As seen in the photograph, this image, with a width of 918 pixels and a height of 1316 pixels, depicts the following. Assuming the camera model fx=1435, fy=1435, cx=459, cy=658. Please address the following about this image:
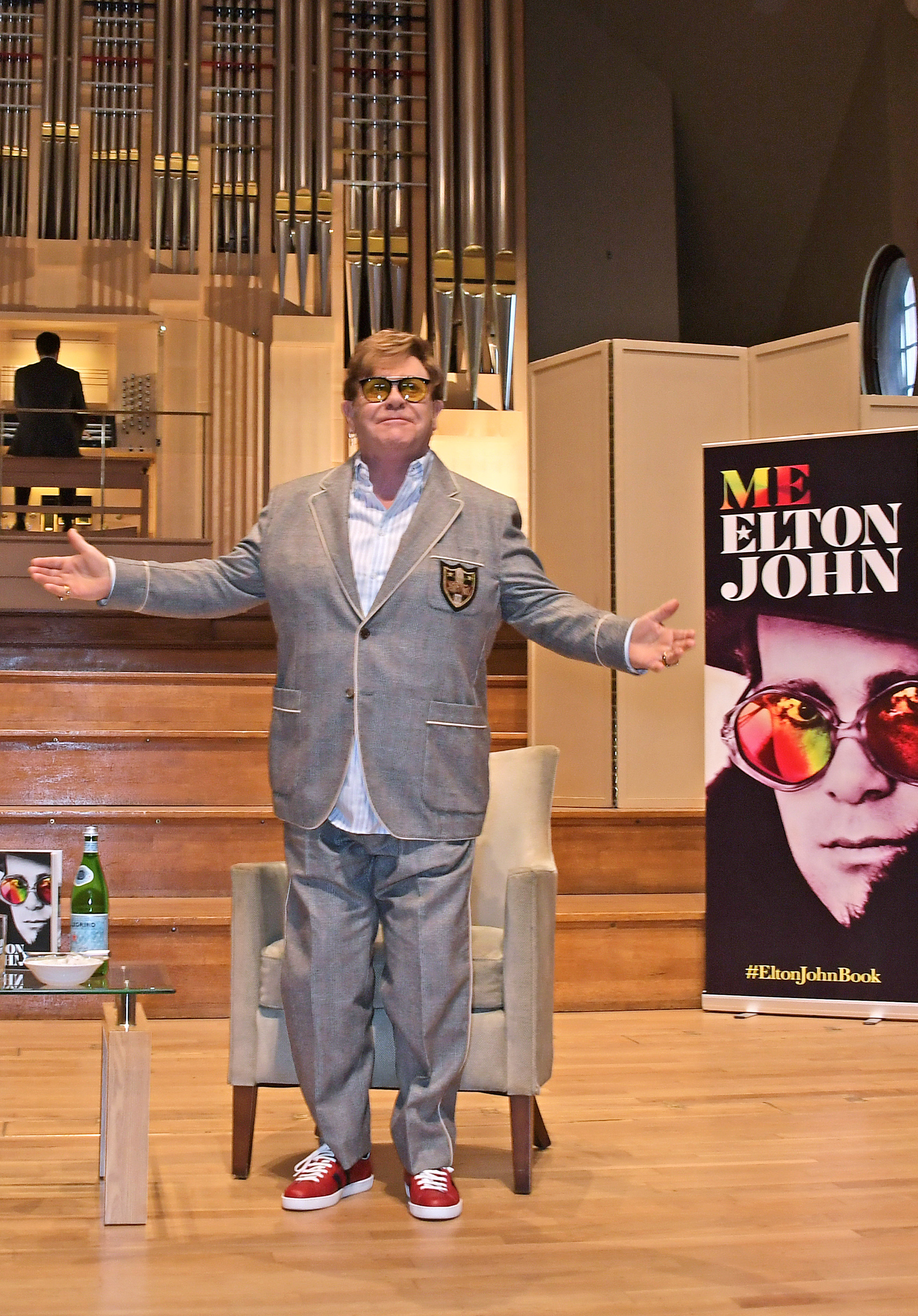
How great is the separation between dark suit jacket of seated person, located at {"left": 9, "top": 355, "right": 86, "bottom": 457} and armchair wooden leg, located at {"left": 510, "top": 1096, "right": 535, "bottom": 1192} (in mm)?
5554

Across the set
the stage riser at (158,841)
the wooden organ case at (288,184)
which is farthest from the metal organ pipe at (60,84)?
the stage riser at (158,841)

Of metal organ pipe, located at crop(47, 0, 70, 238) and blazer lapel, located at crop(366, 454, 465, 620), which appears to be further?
metal organ pipe, located at crop(47, 0, 70, 238)

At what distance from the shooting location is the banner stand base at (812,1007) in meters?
4.07

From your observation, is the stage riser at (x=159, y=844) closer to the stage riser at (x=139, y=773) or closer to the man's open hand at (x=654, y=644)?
the stage riser at (x=139, y=773)

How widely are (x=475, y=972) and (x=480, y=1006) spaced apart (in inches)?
2.6

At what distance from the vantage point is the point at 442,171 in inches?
270

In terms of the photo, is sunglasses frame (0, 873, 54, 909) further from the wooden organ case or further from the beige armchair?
the wooden organ case

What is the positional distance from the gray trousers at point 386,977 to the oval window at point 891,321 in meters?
6.16

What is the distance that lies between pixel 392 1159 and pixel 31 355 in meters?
6.42

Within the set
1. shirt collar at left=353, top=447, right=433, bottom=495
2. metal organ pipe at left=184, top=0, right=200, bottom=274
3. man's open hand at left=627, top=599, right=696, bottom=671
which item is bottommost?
man's open hand at left=627, top=599, right=696, bottom=671

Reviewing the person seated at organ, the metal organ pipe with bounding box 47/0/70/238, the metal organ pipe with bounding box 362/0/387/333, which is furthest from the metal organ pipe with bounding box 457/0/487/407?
the person seated at organ

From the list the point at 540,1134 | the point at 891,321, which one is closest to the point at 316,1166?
the point at 540,1134

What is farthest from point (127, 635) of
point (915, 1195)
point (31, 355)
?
point (915, 1195)

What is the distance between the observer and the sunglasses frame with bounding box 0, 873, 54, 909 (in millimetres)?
2516
